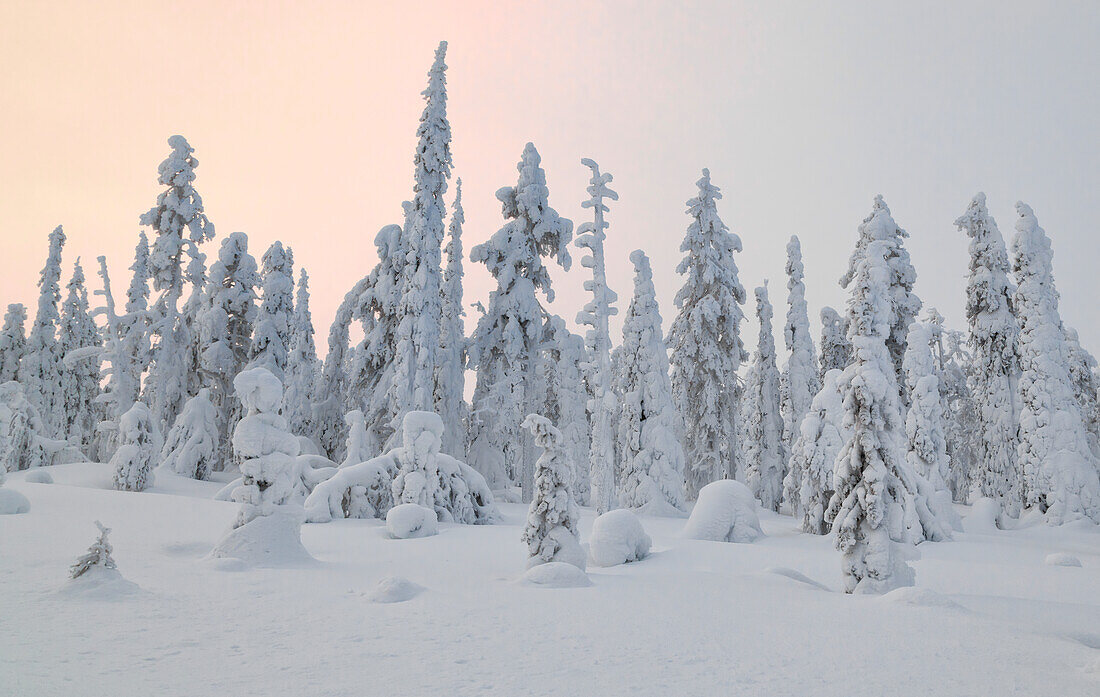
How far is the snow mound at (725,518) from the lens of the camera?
16.3m

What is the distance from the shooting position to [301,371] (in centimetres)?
3944

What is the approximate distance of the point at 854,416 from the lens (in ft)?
32.7

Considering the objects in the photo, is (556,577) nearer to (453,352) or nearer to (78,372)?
(453,352)

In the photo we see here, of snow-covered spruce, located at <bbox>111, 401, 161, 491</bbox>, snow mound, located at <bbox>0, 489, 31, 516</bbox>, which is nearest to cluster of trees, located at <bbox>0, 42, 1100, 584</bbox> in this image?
snow-covered spruce, located at <bbox>111, 401, 161, 491</bbox>

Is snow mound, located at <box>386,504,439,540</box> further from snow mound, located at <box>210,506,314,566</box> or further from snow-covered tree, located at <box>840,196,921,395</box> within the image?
snow-covered tree, located at <box>840,196,921,395</box>

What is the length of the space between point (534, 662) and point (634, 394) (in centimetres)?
1917

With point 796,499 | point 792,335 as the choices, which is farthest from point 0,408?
point 792,335

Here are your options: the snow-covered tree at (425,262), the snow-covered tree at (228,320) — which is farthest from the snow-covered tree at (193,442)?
the snow-covered tree at (425,262)

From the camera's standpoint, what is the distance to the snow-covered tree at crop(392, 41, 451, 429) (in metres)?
24.8

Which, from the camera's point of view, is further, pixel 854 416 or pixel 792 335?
pixel 792 335

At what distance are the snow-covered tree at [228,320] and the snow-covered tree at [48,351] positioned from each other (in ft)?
47.2

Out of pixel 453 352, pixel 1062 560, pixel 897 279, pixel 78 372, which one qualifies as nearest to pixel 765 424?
pixel 897 279

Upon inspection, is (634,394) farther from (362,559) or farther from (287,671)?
(287,671)

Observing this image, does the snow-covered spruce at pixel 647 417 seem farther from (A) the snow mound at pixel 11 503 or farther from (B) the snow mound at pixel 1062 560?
(A) the snow mound at pixel 11 503
